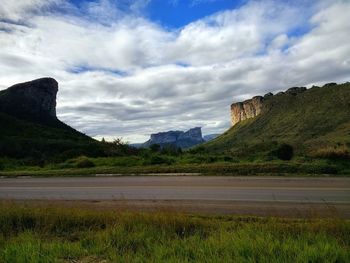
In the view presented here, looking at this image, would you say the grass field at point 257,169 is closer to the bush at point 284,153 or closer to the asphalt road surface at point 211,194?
the asphalt road surface at point 211,194

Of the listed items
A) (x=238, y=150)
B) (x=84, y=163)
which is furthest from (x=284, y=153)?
(x=238, y=150)

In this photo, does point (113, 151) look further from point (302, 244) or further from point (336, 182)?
point (302, 244)

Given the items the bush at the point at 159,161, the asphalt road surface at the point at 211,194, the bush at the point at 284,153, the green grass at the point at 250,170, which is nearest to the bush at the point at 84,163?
the green grass at the point at 250,170

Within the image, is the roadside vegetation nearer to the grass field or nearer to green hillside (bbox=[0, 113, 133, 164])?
the grass field

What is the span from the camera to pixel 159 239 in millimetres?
6711

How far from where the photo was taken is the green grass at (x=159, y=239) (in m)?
5.54

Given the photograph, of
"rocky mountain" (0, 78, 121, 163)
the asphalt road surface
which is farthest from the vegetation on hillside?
the asphalt road surface

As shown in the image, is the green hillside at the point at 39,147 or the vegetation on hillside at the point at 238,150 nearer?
the vegetation on hillside at the point at 238,150

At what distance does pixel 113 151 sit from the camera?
3547 centimetres

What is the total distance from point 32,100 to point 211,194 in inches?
4195

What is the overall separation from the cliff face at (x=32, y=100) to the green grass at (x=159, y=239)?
98872 millimetres

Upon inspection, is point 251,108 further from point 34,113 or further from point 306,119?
point 34,113

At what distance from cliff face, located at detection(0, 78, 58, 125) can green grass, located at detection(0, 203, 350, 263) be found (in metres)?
98.9

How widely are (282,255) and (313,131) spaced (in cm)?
9233
